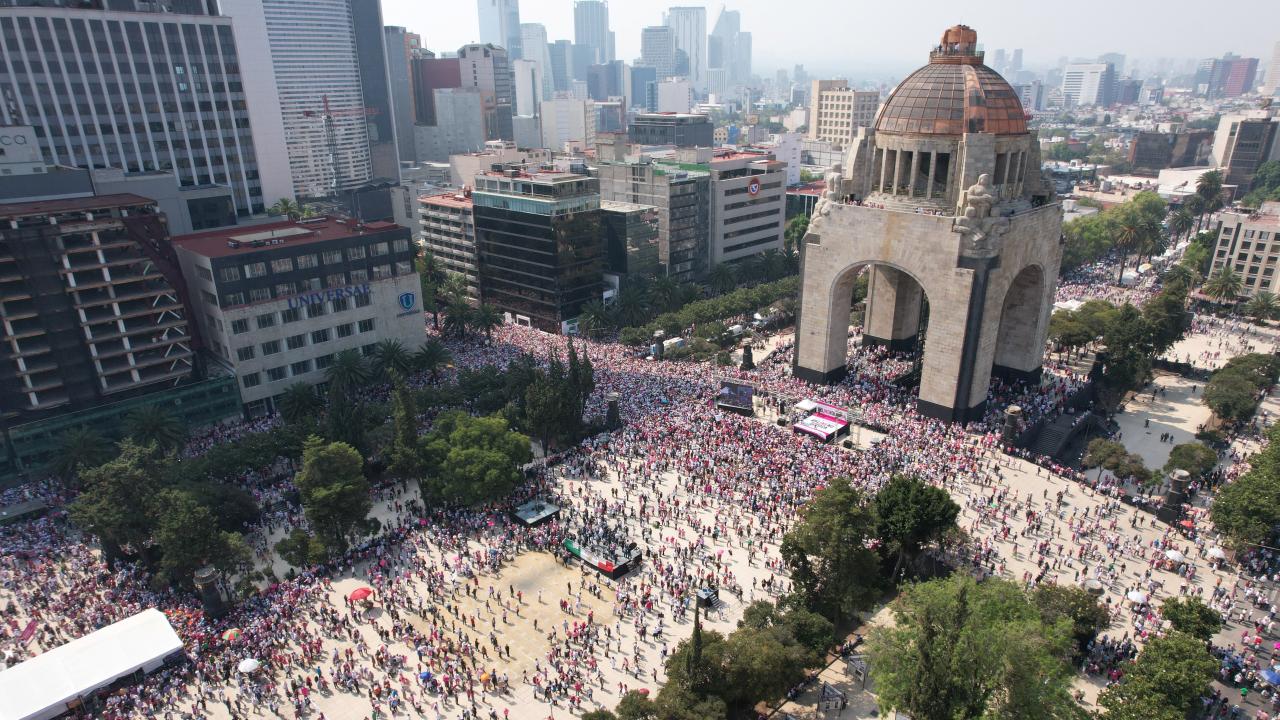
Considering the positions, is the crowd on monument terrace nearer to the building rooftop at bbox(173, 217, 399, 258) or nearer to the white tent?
the white tent

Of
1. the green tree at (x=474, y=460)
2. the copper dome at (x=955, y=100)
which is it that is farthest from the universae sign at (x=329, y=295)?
the copper dome at (x=955, y=100)

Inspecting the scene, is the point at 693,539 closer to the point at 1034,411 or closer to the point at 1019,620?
the point at 1019,620

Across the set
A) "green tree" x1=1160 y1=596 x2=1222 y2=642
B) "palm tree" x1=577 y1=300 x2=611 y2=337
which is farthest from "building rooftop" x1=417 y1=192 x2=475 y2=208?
"green tree" x1=1160 y1=596 x2=1222 y2=642

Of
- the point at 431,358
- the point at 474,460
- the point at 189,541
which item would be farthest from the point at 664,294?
the point at 189,541

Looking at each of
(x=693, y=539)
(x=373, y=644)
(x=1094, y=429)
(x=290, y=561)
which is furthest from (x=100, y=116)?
(x=1094, y=429)

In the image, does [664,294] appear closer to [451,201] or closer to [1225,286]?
[451,201]

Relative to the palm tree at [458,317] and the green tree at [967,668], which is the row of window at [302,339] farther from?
the green tree at [967,668]
